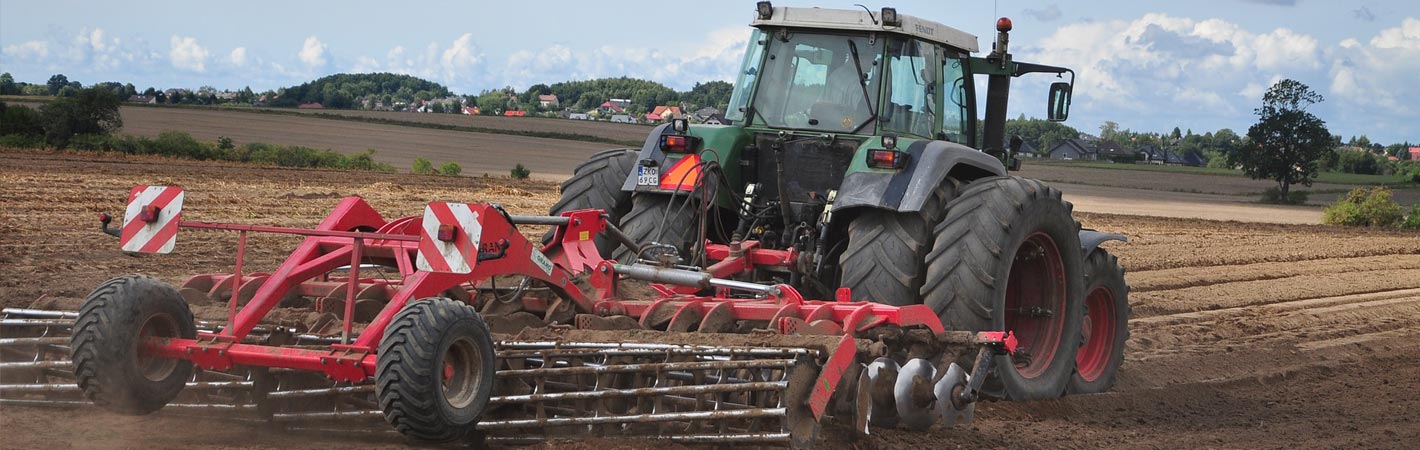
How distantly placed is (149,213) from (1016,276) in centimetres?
425

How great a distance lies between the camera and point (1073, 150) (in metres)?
86.7

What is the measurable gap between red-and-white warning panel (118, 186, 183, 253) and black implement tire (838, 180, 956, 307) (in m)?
2.85

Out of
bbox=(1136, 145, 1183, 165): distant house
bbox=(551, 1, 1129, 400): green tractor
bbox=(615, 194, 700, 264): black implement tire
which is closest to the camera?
bbox=(551, 1, 1129, 400): green tractor

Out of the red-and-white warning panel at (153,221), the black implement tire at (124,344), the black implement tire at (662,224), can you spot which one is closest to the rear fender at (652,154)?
the black implement tire at (662,224)

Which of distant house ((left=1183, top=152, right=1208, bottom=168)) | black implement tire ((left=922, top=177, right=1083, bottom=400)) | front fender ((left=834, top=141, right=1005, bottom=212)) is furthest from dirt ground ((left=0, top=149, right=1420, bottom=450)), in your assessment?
distant house ((left=1183, top=152, right=1208, bottom=168))

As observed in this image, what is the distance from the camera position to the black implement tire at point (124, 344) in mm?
4926

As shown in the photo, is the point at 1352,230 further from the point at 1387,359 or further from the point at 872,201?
the point at 872,201

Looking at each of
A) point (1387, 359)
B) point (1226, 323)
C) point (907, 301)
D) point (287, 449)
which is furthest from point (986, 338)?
point (1226, 323)

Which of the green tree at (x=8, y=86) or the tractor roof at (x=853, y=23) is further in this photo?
the green tree at (x=8, y=86)

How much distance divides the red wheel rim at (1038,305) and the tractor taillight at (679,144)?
175cm

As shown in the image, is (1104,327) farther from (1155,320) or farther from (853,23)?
(1155,320)

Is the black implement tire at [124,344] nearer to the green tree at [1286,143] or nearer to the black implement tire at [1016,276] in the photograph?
the black implement tire at [1016,276]

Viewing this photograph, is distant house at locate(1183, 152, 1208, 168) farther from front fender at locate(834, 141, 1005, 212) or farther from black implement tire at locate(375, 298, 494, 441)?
black implement tire at locate(375, 298, 494, 441)

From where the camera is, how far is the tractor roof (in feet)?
24.1
